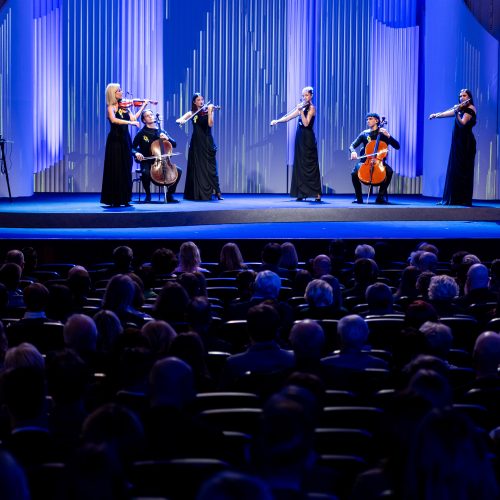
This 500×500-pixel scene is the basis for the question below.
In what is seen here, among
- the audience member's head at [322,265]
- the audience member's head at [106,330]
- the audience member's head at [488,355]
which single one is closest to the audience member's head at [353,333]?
the audience member's head at [488,355]

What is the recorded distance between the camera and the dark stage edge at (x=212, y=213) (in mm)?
10961

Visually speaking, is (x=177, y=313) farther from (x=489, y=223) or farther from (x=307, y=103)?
(x=307, y=103)

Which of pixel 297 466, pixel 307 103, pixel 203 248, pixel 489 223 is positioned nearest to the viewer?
pixel 297 466

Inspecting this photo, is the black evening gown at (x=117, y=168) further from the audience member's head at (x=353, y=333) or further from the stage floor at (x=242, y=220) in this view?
the audience member's head at (x=353, y=333)

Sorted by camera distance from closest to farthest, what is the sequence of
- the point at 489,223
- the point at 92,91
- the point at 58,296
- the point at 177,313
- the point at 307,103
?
the point at 177,313 → the point at 58,296 → the point at 489,223 → the point at 307,103 → the point at 92,91

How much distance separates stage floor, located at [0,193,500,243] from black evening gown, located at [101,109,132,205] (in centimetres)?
26

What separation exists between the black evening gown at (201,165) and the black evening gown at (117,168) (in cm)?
200

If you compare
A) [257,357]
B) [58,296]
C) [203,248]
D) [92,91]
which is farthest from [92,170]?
[257,357]

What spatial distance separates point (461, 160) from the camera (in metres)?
13.0

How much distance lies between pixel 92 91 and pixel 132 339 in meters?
12.9

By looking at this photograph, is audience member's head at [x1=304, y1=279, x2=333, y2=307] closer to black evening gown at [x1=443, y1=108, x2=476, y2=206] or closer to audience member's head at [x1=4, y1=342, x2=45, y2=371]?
audience member's head at [x1=4, y1=342, x2=45, y2=371]

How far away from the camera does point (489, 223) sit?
1223cm

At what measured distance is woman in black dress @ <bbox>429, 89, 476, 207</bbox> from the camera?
42.1 ft

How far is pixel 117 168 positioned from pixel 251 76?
548 centimetres
